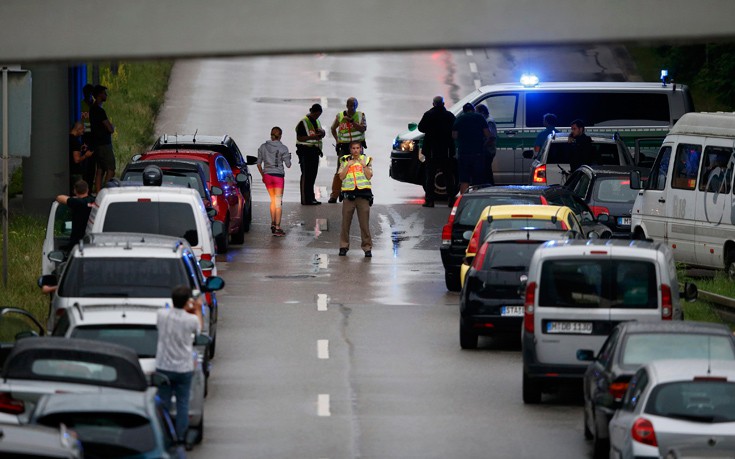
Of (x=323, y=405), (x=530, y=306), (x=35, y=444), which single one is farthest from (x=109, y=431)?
(x=530, y=306)

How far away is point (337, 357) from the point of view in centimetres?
2198

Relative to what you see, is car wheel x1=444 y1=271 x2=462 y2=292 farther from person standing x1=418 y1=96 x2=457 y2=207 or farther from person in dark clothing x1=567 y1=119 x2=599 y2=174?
person standing x1=418 y1=96 x2=457 y2=207

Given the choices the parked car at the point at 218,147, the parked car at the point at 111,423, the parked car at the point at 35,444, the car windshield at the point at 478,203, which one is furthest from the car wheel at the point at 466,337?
the parked car at the point at 35,444

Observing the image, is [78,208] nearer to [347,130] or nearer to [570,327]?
[570,327]

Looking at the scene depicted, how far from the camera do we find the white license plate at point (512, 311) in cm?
2198

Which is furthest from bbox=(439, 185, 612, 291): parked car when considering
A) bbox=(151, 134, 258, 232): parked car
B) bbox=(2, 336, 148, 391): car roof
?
bbox=(2, 336, 148, 391): car roof

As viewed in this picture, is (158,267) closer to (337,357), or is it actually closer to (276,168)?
(337,357)

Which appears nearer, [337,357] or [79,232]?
[337,357]

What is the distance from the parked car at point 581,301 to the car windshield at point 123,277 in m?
3.59

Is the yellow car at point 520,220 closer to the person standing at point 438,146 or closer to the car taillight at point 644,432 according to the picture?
the car taillight at point 644,432

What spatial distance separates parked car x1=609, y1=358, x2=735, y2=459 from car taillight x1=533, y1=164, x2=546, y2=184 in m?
20.0

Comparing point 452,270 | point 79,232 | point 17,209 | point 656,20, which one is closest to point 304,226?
point 17,209

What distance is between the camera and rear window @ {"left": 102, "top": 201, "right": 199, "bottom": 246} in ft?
75.0

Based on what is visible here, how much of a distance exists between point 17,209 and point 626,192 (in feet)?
39.0
